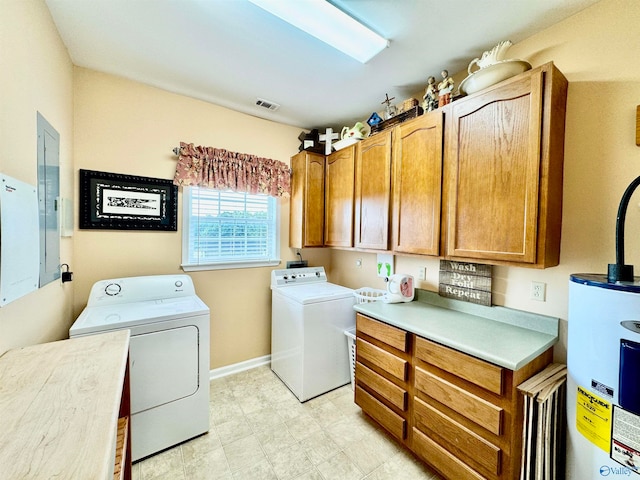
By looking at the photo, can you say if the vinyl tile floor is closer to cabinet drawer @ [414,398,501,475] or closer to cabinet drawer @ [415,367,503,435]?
cabinet drawer @ [414,398,501,475]

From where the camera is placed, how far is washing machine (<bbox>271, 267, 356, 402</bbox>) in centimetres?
232

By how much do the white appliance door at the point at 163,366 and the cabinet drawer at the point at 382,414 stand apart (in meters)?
1.26

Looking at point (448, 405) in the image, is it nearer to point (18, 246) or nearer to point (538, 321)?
point (538, 321)

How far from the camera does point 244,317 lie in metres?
2.80

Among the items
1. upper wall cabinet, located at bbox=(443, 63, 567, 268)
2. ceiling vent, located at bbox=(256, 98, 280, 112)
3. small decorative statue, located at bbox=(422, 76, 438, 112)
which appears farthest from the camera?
ceiling vent, located at bbox=(256, 98, 280, 112)

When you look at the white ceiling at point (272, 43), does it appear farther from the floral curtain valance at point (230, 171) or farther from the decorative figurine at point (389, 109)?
the floral curtain valance at point (230, 171)

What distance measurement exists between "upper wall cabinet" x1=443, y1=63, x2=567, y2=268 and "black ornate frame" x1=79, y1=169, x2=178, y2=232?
7.71 feet

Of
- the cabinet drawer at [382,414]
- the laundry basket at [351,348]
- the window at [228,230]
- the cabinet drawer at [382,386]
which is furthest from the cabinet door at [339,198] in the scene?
the cabinet drawer at [382,414]

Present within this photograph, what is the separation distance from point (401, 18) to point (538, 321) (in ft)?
6.60

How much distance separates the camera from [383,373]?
1.87m

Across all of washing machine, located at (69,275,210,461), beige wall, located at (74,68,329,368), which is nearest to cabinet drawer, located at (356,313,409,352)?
washing machine, located at (69,275,210,461)

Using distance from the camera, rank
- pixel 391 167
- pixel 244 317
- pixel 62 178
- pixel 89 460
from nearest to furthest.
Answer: pixel 89 460 → pixel 62 178 → pixel 391 167 → pixel 244 317

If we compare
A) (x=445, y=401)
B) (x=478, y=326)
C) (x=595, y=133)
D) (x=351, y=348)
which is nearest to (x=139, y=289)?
(x=351, y=348)

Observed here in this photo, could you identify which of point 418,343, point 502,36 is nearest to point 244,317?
point 418,343
